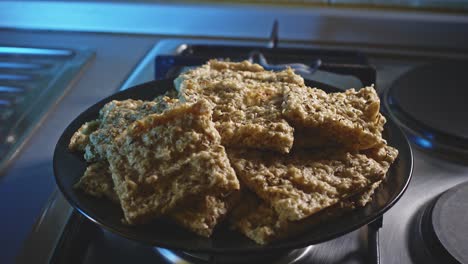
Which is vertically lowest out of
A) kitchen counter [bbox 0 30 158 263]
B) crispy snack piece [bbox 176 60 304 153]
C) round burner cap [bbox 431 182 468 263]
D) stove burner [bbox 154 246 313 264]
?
kitchen counter [bbox 0 30 158 263]

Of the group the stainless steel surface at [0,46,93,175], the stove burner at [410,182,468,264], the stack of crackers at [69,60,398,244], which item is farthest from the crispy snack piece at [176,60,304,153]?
the stainless steel surface at [0,46,93,175]

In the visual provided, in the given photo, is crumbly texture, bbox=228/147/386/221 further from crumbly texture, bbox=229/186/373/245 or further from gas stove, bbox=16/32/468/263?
gas stove, bbox=16/32/468/263

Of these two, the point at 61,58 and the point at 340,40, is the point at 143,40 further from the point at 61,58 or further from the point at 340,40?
the point at 340,40

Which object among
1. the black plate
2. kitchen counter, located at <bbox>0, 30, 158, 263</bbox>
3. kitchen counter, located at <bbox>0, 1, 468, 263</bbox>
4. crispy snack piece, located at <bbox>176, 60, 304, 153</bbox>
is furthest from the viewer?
kitchen counter, located at <bbox>0, 1, 468, 263</bbox>

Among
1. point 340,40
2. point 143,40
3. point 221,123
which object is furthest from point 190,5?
point 221,123

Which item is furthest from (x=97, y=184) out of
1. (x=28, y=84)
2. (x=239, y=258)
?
(x=28, y=84)

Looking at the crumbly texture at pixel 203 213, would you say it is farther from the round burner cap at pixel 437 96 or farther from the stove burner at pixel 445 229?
the round burner cap at pixel 437 96

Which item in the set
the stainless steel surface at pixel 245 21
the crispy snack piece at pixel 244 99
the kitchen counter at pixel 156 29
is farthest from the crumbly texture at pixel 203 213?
the stainless steel surface at pixel 245 21
